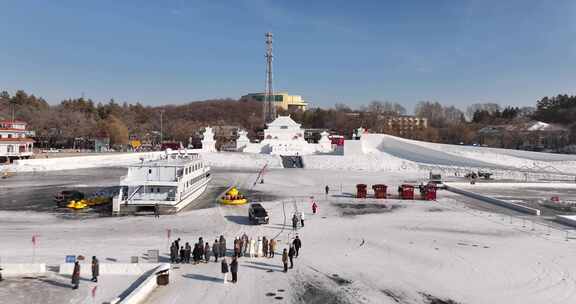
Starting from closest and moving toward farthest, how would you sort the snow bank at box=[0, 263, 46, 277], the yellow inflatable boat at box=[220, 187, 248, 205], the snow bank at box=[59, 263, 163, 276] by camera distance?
the snow bank at box=[0, 263, 46, 277] → the snow bank at box=[59, 263, 163, 276] → the yellow inflatable boat at box=[220, 187, 248, 205]

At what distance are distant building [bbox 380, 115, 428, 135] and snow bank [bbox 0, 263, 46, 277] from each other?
105 metres

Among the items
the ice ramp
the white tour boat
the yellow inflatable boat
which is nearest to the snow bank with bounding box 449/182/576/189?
the ice ramp

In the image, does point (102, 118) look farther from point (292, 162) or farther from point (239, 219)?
point (239, 219)

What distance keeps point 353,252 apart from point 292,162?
42569 mm

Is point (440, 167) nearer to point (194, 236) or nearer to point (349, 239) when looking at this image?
point (349, 239)

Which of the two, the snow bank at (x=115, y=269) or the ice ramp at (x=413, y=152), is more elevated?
the ice ramp at (x=413, y=152)

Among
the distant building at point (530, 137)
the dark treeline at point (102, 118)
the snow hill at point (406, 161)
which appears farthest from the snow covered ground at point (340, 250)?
the distant building at point (530, 137)

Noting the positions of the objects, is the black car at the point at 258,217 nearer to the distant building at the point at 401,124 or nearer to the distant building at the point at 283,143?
the distant building at the point at 283,143

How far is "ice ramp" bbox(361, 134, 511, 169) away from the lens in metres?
54.6

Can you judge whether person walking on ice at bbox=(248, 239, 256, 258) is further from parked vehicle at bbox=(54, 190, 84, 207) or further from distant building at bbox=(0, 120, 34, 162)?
distant building at bbox=(0, 120, 34, 162)

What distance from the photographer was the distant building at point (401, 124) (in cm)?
11775

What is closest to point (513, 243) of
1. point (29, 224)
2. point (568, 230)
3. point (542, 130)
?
point (568, 230)

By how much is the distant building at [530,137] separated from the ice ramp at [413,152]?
39.4m

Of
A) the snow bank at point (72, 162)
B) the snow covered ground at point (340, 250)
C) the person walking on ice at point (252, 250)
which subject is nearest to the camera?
the snow covered ground at point (340, 250)
